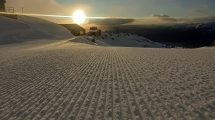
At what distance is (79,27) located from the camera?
93.2 m

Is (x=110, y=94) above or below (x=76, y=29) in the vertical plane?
above

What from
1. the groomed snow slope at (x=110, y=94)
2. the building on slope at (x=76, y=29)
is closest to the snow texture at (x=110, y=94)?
the groomed snow slope at (x=110, y=94)

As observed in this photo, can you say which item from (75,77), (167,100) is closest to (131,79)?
(75,77)

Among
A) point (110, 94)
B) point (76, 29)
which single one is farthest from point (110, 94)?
point (76, 29)

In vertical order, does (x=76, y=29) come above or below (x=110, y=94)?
below

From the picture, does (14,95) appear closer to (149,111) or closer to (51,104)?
(51,104)

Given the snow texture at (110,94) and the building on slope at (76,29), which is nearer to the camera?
the snow texture at (110,94)

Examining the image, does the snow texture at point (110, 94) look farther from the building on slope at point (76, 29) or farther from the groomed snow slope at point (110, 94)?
the building on slope at point (76, 29)

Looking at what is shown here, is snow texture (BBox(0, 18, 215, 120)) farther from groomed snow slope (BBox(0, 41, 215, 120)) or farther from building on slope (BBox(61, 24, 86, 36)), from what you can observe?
building on slope (BBox(61, 24, 86, 36))

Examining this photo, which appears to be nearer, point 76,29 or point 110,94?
point 110,94

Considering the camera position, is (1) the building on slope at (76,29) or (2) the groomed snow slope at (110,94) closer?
(2) the groomed snow slope at (110,94)

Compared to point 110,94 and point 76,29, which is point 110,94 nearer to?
point 110,94

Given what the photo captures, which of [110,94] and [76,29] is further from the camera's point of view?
[76,29]

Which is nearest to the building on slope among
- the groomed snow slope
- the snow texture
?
the snow texture
